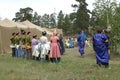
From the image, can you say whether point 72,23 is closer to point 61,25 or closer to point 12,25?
point 61,25

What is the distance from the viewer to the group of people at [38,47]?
18047mm

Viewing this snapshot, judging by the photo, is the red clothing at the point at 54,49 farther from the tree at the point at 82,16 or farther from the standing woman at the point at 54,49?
the tree at the point at 82,16

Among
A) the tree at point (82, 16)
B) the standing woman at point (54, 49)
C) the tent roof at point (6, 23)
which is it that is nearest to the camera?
the standing woman at point (54, 49)

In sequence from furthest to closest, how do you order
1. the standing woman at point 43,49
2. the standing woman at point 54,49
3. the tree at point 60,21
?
1. the tree at point 60,21
2. the standing woman at point 43,49
3. the standing woman at point 54,49

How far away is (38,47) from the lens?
1944 centimetres

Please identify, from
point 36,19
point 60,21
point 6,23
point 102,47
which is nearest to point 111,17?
point 102,47

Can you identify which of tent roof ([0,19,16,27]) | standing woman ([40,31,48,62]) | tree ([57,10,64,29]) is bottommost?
standing woman ([40,31,48,62])

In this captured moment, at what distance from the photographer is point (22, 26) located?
33375mm

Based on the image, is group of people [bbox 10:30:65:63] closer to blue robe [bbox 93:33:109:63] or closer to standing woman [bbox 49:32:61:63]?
standing woman [bbox 49:32:61:63]

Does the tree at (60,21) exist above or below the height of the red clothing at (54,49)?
above

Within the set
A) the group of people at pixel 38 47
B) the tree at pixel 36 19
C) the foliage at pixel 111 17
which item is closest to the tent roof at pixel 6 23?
the group of people at pixel 38 47

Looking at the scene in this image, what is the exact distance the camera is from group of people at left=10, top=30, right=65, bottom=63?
18047 millimetres

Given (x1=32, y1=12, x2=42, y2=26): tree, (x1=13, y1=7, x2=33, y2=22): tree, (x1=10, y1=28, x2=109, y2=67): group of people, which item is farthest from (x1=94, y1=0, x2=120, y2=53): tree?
(x1=32, y1=12, x2=42, y2=26): tree

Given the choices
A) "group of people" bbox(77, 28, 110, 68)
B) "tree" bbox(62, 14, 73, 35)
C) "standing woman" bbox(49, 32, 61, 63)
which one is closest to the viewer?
"group of people" bbox(77, 28, 110, 68)
